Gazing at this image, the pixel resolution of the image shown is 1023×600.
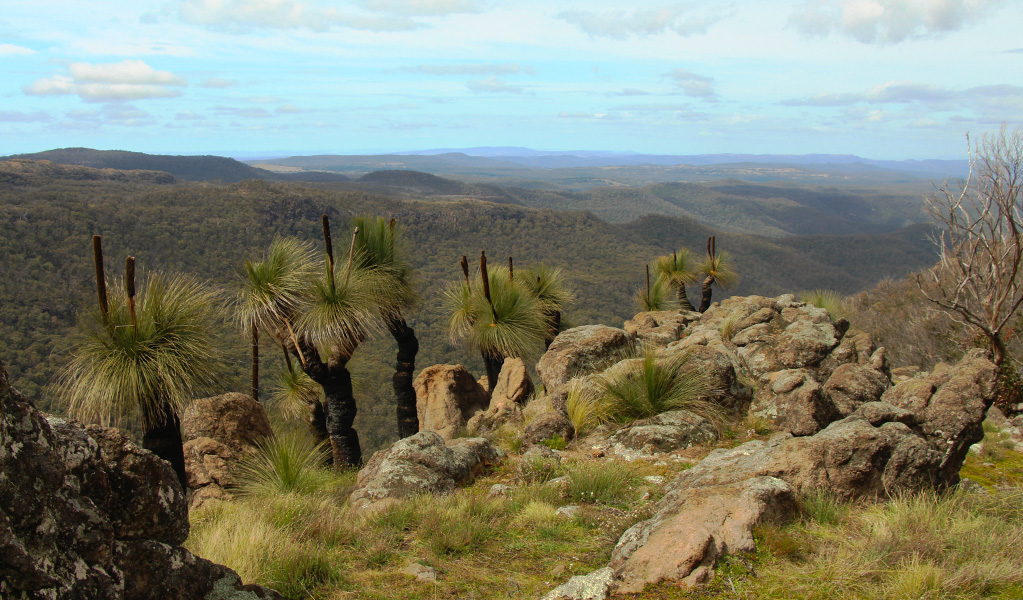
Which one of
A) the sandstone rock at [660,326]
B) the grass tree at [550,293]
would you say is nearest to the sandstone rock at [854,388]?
the sandstone rock at [660,326]

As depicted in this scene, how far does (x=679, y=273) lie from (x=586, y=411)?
49.9 feet

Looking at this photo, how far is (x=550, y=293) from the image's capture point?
15.8 meters

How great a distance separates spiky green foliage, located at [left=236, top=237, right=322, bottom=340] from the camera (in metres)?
9.52

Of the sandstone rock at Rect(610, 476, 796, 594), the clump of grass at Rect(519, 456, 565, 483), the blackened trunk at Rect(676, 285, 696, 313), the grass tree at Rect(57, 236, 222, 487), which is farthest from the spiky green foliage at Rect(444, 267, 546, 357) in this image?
the blackened trunk at Rect(676, 285, 696, 313)

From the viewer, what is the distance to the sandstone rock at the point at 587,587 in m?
3.45

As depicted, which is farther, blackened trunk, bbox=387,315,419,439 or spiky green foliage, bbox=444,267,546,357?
spiky green foliage, bbox=444,267,546,357

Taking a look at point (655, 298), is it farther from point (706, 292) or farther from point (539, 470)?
point (539, 470)

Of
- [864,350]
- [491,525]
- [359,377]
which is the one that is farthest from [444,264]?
[491,525]

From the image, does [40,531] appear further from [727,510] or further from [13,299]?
[13,299]

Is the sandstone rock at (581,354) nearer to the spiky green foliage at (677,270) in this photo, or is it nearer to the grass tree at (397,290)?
the grass tree at (397,290)

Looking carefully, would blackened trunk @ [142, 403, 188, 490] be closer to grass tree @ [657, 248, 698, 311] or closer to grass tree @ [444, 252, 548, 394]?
grass tree @ [444, 252, 548, 394]

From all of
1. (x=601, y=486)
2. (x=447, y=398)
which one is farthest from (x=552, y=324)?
(x=601, y=486)

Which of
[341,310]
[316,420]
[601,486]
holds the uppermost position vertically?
[341,310]

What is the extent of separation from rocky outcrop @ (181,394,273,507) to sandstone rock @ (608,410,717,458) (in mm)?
4999
